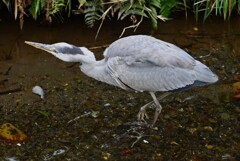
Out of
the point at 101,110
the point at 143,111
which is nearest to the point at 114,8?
the point at 101,110

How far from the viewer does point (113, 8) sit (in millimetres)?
5961

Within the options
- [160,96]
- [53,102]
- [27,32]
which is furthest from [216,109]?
[27,32]

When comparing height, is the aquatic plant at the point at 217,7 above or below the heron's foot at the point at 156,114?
above

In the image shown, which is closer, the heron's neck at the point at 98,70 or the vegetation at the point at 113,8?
the heron's neck at the point at 98,70

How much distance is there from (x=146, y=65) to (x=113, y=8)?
6.27ft

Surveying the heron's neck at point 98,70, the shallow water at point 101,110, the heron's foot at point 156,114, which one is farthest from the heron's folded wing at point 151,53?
the shallow water at point 101,110

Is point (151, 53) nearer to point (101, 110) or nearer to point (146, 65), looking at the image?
point (146, 65)

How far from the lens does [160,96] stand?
4750 millimetres

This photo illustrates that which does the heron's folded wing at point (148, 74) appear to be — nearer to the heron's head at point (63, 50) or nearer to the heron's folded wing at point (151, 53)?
the heron's folded wing at point (151, 53)

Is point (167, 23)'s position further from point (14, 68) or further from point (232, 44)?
point (14, 68)

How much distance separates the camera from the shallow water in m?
4.24

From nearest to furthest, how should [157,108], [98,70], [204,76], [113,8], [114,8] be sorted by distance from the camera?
1. [204,76]
2. [98,70]
3. [157,108]
4. [114,8]
5. [113,8]

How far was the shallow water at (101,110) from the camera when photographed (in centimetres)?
424

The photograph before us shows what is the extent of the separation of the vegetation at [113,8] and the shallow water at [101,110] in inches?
10.7
